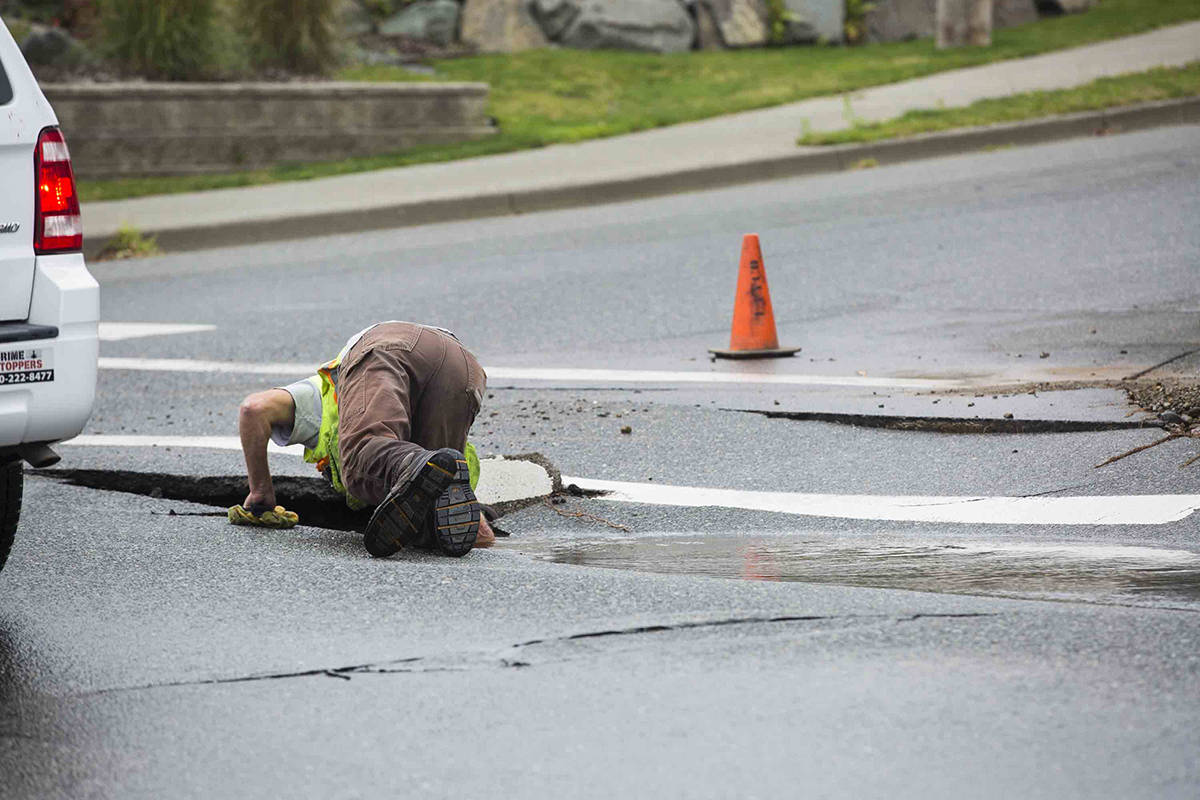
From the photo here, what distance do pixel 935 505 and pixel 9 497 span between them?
3104mm

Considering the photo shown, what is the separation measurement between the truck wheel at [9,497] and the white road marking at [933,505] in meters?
2.20

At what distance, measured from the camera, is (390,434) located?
523 centimetres

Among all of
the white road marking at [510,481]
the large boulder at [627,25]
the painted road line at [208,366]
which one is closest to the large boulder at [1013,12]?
the large boulder at [627,25]

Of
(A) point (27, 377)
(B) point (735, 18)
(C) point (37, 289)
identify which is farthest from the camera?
(B) point (735, 18)

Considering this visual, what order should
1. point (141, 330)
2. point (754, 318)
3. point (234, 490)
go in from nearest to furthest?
point (234, 490), point (754, 318), point (141, 330)

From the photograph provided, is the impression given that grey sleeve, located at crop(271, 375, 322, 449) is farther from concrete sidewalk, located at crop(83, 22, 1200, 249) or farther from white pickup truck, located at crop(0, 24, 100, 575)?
concrete sidewalk, located at crop(83, 22, 1200, 249)

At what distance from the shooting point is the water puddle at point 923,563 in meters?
4.54

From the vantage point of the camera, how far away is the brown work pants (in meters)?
5.23

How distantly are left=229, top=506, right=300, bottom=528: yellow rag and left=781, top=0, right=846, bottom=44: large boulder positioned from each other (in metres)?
16.4

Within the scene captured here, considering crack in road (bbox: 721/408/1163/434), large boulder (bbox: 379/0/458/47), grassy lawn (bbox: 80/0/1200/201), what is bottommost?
crack in road (bbox: 721/408/1163/434)

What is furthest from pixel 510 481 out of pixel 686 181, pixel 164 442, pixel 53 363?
pixel 686 181

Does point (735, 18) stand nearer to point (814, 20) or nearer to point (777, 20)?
point (777, 20)

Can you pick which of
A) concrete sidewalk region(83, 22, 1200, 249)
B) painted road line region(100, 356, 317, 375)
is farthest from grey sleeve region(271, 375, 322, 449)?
concrete sidewalk region(83, 22, 1200, 249)

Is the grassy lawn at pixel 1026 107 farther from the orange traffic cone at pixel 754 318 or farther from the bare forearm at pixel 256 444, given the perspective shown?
the bare forearm at pixel 256 444
